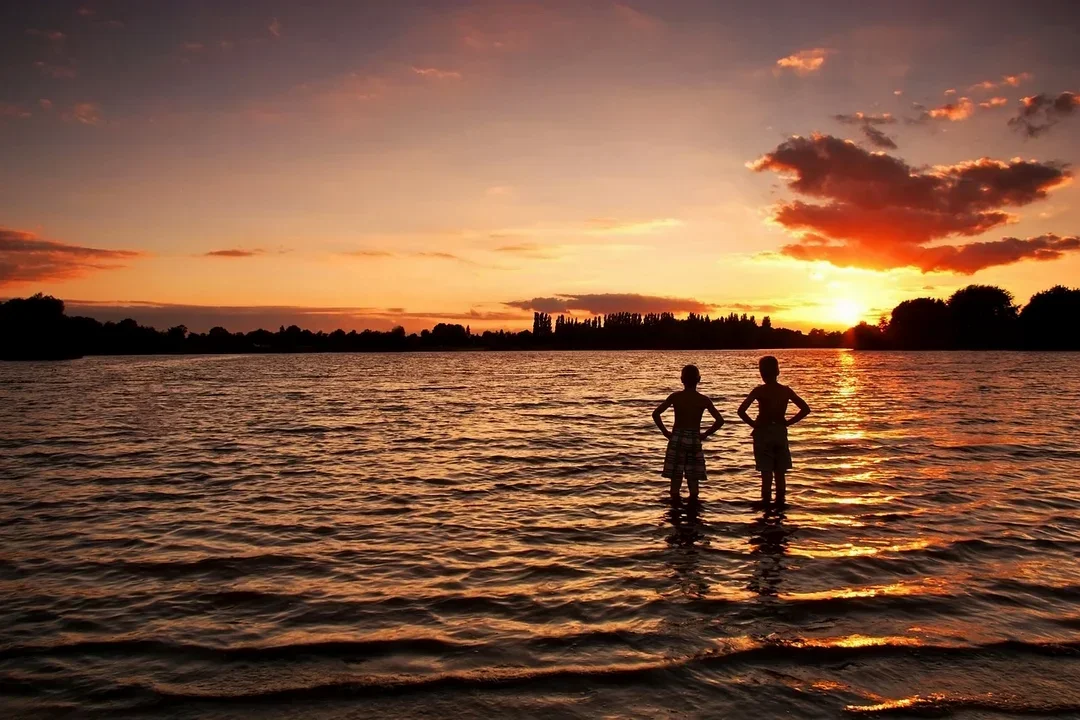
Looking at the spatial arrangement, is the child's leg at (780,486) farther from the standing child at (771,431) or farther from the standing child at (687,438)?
the standing child at (687,438)

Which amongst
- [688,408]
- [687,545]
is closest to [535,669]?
[687,545]

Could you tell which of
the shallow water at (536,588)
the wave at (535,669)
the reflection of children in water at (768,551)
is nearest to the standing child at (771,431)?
the shallow water at (536,588)

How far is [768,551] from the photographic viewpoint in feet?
34.8

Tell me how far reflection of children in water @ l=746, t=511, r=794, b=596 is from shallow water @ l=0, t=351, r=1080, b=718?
0.08 meters

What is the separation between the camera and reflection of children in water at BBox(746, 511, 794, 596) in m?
9.08

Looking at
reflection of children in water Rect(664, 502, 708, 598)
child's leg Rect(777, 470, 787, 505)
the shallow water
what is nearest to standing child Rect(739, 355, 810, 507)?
child's leg Rect(777, 470, 787, 505)

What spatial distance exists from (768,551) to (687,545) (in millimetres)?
1278

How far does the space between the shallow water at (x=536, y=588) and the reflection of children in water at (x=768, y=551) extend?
83mm

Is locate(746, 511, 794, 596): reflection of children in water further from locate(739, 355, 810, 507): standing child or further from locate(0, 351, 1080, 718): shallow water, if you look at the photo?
locate(739, 355, 810, 507): standing child

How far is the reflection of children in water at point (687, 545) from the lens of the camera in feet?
29.7

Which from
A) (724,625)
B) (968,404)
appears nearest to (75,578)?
(724,625)

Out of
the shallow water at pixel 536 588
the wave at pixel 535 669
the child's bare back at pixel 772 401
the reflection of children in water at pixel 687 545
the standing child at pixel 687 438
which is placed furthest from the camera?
the standing child at pixel 687 438

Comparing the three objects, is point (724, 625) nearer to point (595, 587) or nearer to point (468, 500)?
point (595, 587)

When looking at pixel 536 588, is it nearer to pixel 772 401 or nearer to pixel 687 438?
pixel 687 438
